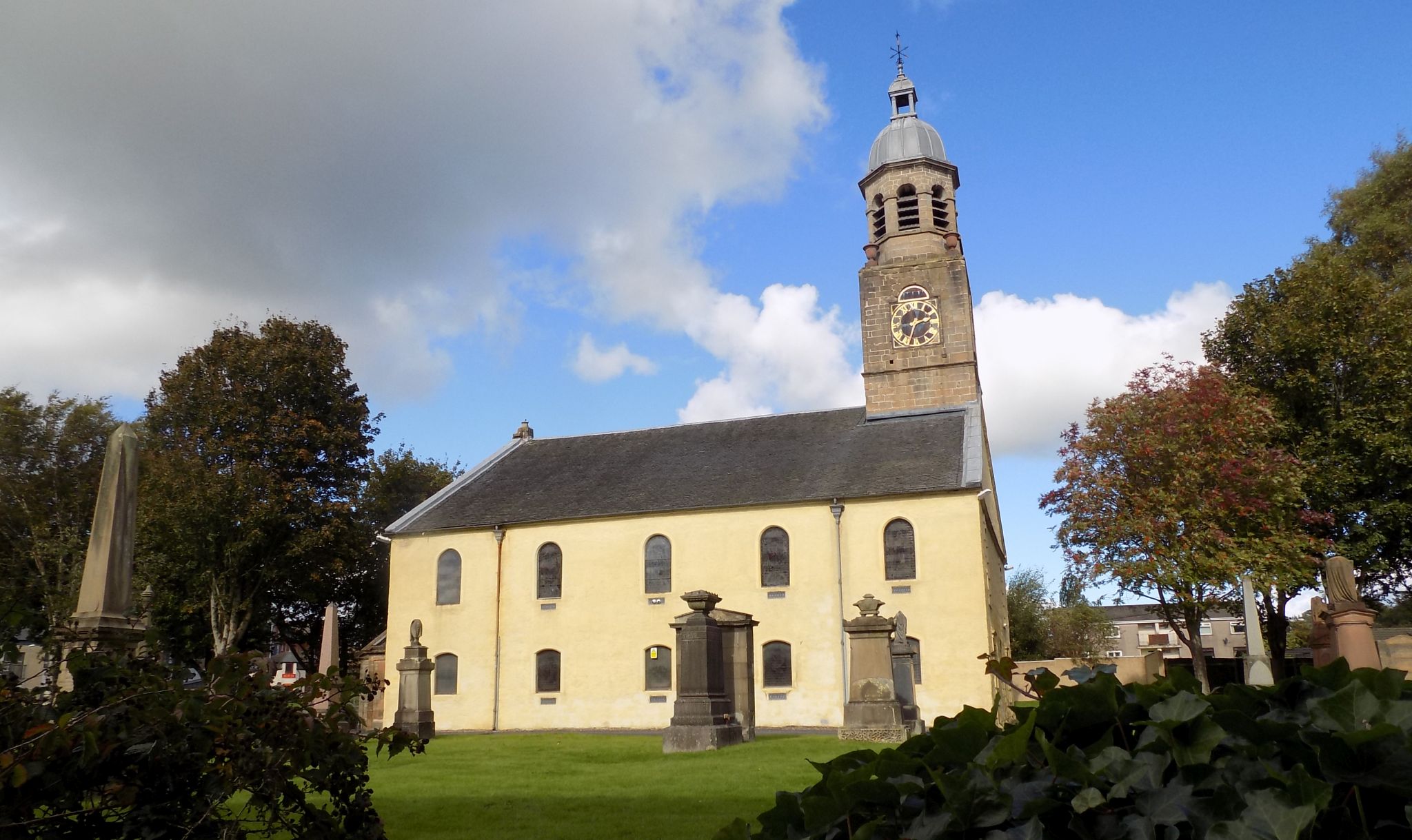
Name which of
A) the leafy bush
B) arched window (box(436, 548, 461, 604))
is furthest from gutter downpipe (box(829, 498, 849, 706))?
the leafy bush

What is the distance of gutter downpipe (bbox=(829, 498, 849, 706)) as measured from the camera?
85.9 feet

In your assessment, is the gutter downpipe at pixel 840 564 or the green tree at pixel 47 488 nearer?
the gutter downpipe at pixel 840 564

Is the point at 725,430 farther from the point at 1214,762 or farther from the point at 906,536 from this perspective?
the point at 1214,762

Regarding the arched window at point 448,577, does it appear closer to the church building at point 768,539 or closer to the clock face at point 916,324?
the church building at point 768,539

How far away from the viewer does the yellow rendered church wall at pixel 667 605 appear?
84.9ft

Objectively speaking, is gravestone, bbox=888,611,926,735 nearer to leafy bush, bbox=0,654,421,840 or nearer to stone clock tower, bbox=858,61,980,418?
stone clock tower, bbox=858,61,980,418

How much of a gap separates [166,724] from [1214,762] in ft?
13.1

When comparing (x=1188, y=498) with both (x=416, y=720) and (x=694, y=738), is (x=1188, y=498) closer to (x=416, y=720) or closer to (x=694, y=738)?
(x=694, y=738)

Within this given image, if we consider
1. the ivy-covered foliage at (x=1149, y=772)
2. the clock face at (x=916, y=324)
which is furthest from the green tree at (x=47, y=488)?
the ivy-covered foliage at (x=1149, y=772)

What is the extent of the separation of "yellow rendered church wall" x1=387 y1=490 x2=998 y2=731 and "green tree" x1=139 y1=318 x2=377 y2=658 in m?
5.42

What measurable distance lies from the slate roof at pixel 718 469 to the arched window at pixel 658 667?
4.30 metres

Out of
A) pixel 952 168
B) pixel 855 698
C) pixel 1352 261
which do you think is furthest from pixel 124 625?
pixel 1352 261

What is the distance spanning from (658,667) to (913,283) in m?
16.2

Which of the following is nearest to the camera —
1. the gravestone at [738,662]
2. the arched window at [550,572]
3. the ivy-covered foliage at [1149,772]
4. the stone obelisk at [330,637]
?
the ivy-covered foliage at [1149,772]
